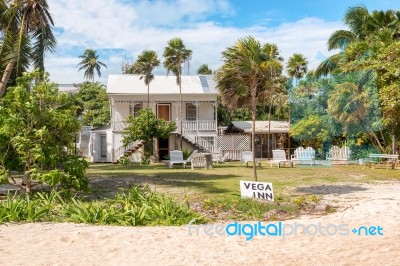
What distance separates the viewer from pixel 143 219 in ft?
27.1

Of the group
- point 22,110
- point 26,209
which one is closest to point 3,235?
point 26,209

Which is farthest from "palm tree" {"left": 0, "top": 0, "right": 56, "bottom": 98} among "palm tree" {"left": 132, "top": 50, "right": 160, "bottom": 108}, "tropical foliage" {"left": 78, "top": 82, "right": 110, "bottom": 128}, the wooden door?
"tropical foliage" {"left": 78, "top": 82, "right": 110, "bottom": 128}

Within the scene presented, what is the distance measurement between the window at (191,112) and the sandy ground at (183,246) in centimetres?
2496

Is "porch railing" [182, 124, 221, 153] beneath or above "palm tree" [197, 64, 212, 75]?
beneath

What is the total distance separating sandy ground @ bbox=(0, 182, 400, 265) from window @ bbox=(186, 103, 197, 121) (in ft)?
81.9

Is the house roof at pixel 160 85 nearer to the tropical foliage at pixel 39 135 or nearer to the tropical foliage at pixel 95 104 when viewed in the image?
the tropical foliage at pixel 95 104

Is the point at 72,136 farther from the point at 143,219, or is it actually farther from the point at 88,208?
the point at 143,219

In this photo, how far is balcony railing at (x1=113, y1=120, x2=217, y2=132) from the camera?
31.4m

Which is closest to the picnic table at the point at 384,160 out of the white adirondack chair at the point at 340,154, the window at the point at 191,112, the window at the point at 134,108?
the white adirondack chair at the point at 340,154

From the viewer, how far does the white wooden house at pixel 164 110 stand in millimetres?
31109

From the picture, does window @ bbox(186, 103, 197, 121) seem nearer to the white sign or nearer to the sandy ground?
the white sign

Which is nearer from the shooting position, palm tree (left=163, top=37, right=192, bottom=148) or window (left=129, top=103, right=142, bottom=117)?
palm tree (left=163, top=37, right=192, bottom=148)

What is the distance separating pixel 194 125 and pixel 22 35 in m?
16.6

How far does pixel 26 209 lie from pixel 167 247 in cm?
365
